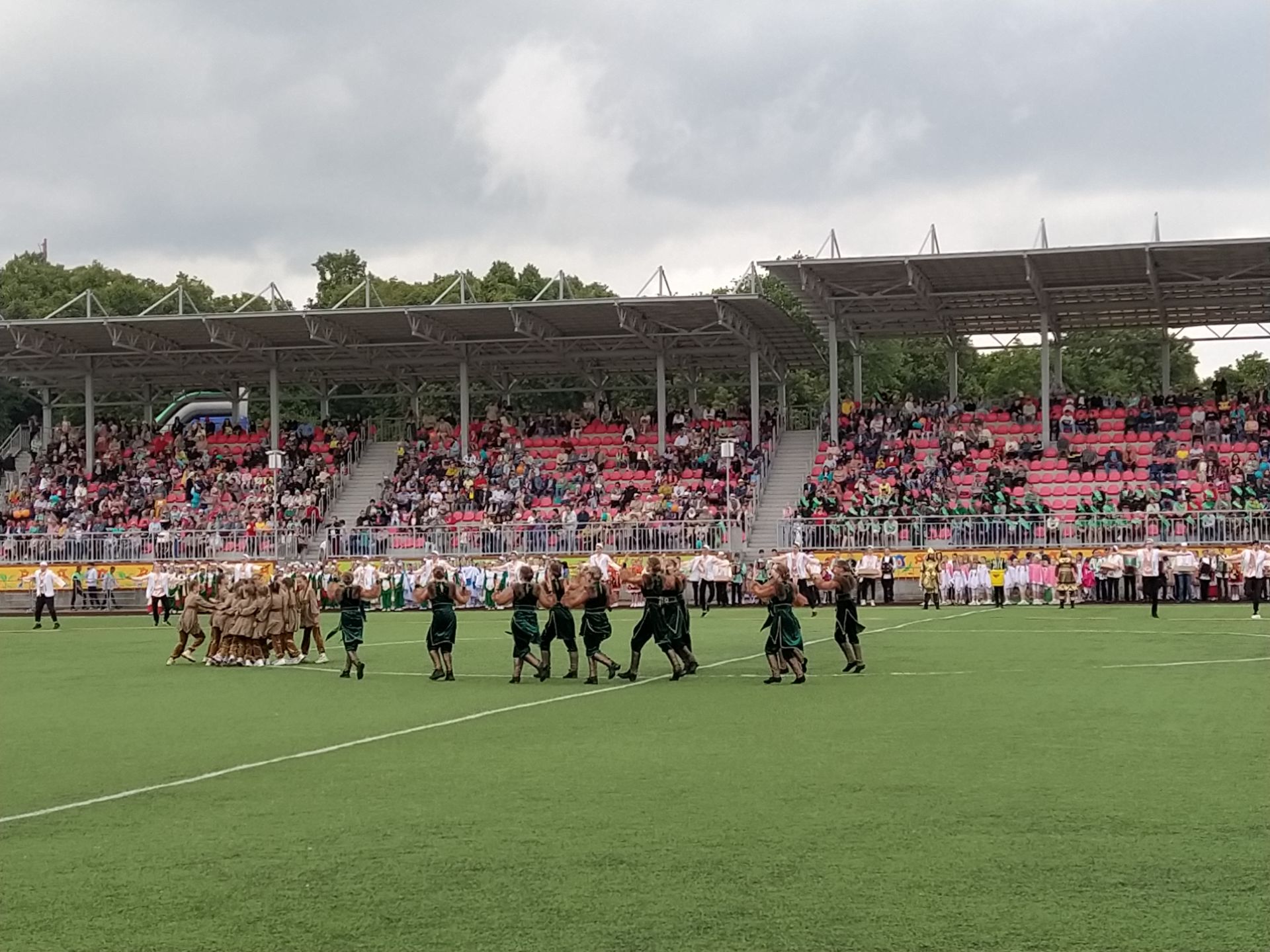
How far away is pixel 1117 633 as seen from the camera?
1085 inches

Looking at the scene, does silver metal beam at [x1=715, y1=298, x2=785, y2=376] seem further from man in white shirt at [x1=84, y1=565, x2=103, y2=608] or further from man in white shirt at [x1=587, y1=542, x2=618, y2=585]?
man in white shirt at [x1=84, y1=565, x2=103, y2=608]

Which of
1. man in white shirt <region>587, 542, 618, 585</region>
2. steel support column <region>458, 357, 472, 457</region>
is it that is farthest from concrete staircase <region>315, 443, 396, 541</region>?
man in white shirt <region>587, 542, 618, 585</region>

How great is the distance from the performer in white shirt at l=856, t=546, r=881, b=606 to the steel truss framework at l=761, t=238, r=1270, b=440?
720 centimetres

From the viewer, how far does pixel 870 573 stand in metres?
41.0

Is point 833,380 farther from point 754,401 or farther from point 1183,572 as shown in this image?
point 1183,572

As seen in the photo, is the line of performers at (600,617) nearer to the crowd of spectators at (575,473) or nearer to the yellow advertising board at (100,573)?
the crowd of spectators at (575,473)

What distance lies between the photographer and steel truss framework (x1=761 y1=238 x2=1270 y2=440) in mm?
42094

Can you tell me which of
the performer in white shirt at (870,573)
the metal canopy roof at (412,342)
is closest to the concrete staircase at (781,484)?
the performer in white shirt at (870,573)

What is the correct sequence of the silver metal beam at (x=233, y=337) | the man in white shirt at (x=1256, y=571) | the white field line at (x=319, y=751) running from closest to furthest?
the white field line at (x=319, y=751) < the man in white shirt at (x=1256, y=571) < the silver metal beam at (x=233, y=337)

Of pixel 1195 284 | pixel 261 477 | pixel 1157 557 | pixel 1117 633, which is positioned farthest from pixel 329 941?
pixel 261 477

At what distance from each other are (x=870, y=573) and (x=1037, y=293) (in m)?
9.79

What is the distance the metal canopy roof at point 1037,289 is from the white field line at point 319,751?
2447 cm

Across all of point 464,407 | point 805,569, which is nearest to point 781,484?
point 805,569

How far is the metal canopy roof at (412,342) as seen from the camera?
4722 cm
